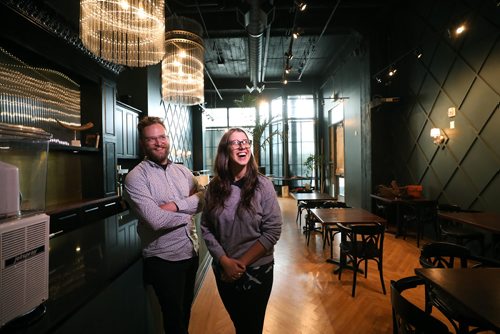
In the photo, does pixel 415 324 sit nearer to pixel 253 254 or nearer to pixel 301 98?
pixel 253 254

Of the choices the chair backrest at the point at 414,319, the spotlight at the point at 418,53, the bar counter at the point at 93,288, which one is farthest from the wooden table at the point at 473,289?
the spotlight at the point at 418,53

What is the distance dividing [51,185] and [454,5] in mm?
6781

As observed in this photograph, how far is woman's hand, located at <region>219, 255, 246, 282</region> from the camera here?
1349 millimetres

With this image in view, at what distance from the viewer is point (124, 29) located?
2.01 m

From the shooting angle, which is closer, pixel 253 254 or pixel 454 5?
pixel 253 254

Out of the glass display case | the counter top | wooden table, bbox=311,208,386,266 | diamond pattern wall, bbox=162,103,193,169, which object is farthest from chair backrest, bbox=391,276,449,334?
diamond pattern wall, bbox=162,103,193,169

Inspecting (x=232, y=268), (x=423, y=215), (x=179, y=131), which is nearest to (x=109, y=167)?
(x=232, y=268)

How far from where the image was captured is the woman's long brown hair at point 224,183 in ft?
4.65

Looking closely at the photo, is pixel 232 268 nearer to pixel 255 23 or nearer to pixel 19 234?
pixel 19 234

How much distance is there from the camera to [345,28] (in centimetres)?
653

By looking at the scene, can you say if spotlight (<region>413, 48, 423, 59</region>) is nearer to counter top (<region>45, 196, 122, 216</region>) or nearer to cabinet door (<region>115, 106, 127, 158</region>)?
cabinet door (<region>115, 106, 127, 158</region>)

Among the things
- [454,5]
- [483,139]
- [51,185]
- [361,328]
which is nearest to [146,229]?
[361,328]

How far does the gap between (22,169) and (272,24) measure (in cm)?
600

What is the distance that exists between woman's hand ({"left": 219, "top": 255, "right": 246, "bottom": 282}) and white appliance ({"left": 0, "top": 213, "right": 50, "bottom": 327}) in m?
0.71
